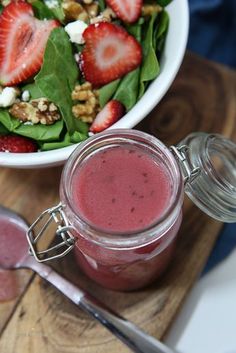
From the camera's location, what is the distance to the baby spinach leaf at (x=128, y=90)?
3.03ft

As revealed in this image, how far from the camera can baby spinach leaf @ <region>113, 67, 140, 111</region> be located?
92 centimetres

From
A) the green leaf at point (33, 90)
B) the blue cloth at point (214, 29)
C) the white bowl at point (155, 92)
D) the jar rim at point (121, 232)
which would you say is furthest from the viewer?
the blue cloth at point (214, 29)

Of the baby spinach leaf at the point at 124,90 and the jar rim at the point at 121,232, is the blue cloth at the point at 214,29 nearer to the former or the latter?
the baby spinach leaf at the point at 124,90

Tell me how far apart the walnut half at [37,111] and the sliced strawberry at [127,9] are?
173 millimetres

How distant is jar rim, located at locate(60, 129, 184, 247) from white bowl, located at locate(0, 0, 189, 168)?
52 mm

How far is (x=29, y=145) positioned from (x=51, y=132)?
4cm

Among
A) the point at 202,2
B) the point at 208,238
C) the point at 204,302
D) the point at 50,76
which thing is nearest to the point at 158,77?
the point at 50,76

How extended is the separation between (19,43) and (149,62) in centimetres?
20

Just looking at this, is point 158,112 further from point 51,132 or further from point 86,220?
point 86,220

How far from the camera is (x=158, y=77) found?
2.97 feet

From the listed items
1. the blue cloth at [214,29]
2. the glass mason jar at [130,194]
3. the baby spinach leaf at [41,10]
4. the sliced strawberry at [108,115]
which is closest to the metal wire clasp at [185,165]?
the glass mason jar at [130,194]

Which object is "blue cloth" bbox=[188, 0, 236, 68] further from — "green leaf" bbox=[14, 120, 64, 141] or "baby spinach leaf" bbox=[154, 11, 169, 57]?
"green leaf" bbox=[14, 120, 64, 141]


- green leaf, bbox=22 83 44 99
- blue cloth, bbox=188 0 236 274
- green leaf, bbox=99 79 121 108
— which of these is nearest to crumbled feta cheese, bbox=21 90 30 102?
green leaf, bbox=22 83 44 99

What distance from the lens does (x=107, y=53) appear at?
937 mm
